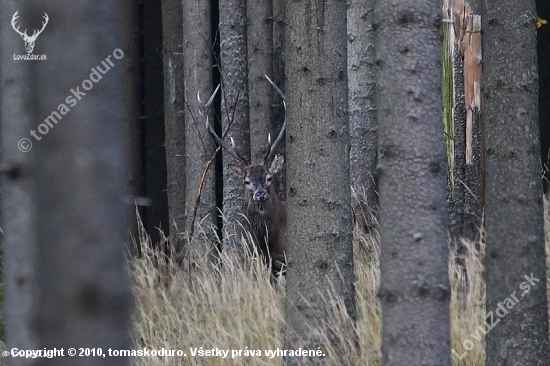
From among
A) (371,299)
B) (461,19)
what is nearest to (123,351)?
(371,299)

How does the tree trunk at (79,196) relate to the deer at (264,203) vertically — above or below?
above

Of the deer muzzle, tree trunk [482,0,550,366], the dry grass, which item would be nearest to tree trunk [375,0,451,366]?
tree trunk [482,0,550,366]

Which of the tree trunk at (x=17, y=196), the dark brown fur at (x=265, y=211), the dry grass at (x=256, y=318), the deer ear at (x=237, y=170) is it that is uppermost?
the tree trunk at (x=17, y=196)

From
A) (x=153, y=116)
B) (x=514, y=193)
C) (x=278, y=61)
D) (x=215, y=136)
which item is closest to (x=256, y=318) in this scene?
(x=514, y=193)

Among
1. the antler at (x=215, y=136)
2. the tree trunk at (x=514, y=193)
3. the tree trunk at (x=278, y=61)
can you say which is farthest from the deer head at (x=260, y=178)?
the tree trunk at (x=514, y=193)

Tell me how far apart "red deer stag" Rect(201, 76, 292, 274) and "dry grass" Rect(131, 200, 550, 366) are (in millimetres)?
1435

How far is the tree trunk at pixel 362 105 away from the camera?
8.81 meters

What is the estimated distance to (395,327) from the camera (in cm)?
366

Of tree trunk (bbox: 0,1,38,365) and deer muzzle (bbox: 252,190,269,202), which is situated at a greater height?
tree trunk (bbox: 0,1,38,365)

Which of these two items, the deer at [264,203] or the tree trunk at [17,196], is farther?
the deer at [264,203]

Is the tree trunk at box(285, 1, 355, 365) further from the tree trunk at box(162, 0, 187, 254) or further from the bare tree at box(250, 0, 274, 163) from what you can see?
the tree trunk at box(162, 0, 187, 254)

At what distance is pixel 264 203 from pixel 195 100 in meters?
1.34

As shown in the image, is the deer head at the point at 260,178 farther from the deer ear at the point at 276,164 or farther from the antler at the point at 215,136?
the antler at the point at 215,136

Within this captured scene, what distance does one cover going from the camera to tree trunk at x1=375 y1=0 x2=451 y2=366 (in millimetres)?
3623
